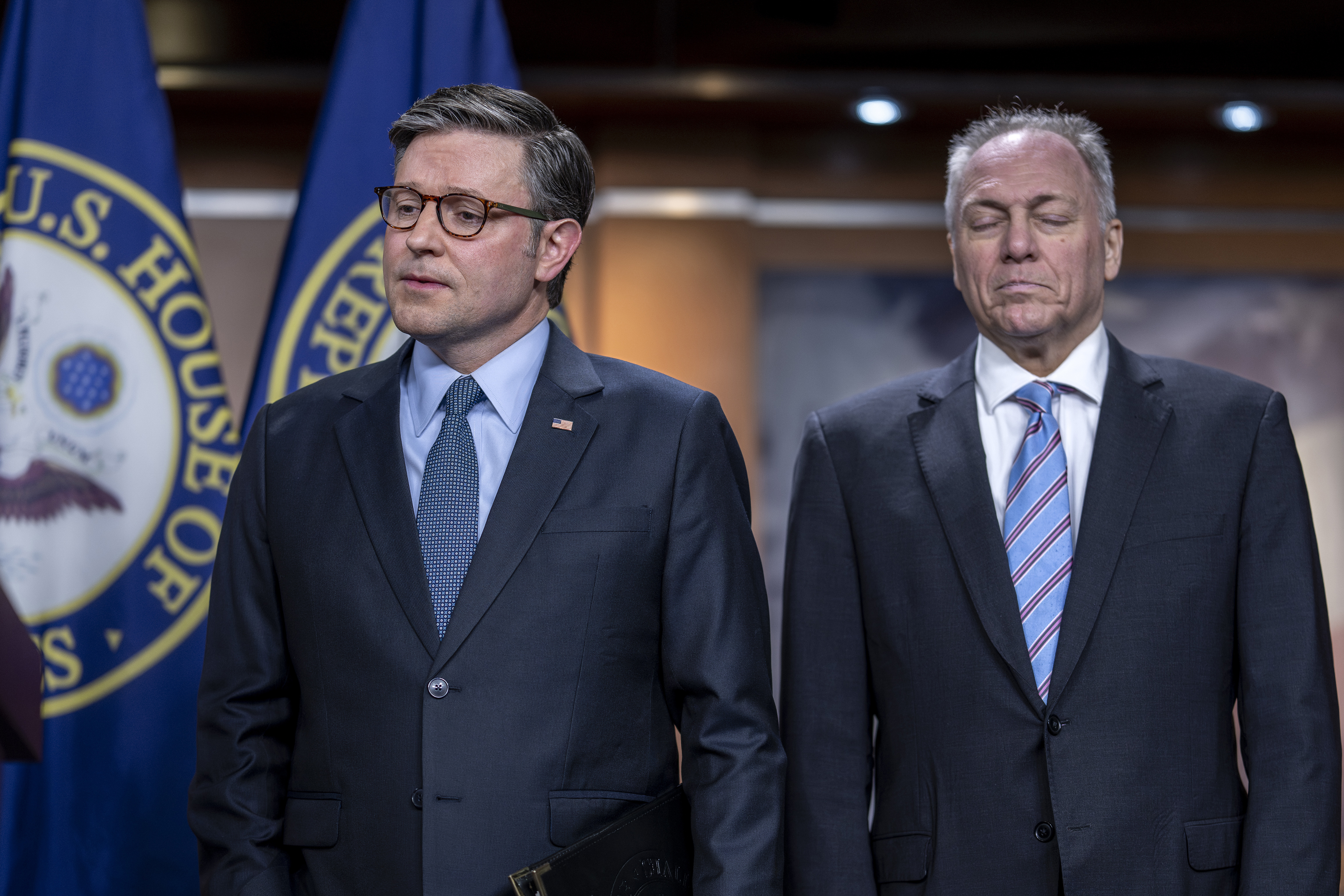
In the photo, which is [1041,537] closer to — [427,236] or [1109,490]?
[1109,490]

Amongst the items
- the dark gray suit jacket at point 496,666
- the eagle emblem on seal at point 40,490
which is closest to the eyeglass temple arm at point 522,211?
the dark gray suit jacket at point 496,666

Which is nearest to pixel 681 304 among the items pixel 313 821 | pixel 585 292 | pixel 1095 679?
pixel 585 292

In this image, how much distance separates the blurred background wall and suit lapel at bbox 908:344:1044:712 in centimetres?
229

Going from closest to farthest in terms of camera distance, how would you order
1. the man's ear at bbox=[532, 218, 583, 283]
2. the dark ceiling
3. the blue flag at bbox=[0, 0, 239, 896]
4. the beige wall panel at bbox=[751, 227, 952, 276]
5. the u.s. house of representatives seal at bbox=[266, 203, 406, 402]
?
the man's ear at bbox=[532, 218, 583, 283] < the blue flag at bbox=[0, 0, 239, 896] < the u.s. house of representatives seal at bbox=[266, 203, 406, 402] < the dark ceiling < the beige wall panel at bbox=[751, 227, 952, 276]

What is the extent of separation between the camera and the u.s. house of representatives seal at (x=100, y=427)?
282 cm

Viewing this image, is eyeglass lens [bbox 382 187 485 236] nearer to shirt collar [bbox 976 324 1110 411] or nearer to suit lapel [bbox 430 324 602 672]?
suit lapel [bbox 430 324 602 672]

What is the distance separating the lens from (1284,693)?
1946 millimetres

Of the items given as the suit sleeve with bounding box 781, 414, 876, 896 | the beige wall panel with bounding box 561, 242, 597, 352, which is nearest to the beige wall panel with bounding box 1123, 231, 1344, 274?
the beige wall panel with bounding box 561, 242, 597, 352

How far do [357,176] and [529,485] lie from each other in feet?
4.74

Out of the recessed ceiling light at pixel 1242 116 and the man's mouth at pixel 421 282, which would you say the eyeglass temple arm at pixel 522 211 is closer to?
the man's mouth at pixel 421 282

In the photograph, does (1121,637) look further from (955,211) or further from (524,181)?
(524,181)

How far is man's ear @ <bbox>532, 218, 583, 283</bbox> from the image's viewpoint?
80.4 inches

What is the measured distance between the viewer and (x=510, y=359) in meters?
2.02

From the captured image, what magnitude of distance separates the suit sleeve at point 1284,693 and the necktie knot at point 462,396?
121 centimetres
